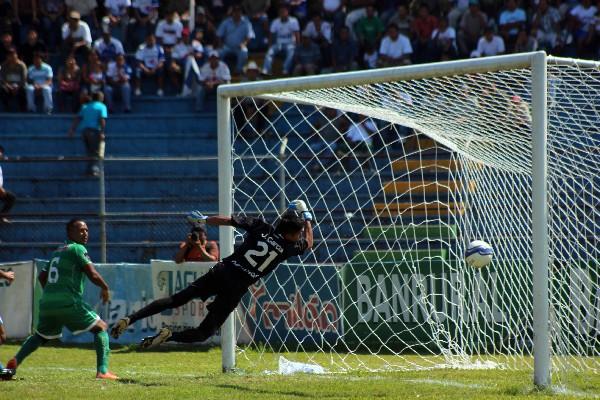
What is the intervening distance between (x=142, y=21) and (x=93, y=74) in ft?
8.01

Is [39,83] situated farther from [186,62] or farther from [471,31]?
[471,31]

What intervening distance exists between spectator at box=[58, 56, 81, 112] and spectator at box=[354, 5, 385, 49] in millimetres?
6031

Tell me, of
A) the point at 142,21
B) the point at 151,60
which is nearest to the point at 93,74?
the point at 151,60

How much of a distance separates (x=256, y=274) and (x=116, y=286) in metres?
6.30

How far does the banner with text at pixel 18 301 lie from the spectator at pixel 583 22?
11.5 metres

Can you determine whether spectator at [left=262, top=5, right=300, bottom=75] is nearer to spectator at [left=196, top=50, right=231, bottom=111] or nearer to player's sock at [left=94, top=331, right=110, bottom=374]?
spectator at [left=196, top=50, right=231, bottom=111]

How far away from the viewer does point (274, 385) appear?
36.6 ft

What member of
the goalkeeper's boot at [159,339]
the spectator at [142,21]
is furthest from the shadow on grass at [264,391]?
the spectator at [142,21]

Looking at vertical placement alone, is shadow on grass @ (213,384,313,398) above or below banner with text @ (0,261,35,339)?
below

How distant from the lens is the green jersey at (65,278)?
40.1 feet

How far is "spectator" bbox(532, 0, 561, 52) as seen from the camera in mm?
22266

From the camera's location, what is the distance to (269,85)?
12.7 metres

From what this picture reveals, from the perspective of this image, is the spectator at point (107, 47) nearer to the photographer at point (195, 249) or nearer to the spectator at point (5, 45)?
the spectator at point (5, 45)

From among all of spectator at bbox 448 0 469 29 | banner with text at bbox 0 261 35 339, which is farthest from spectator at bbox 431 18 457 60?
banner with text at bbox 0 261 35 339
